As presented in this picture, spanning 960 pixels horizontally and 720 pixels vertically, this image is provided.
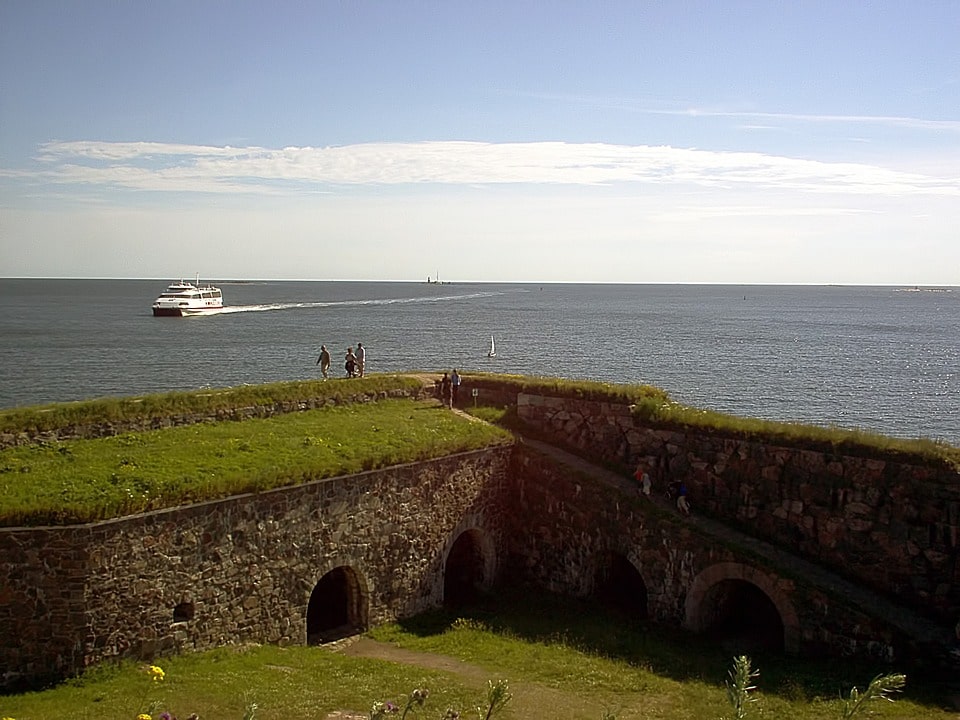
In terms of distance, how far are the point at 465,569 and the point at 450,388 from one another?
22.2 feet

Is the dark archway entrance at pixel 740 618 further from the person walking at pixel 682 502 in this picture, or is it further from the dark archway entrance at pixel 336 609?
the dark archway entrance at pixel 336 609

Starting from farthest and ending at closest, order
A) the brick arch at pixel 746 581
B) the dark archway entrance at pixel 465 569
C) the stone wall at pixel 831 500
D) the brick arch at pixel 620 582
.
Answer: the dark archway entrance at pixel 465 569 → the brick arch at pixel 620 582 → the brick arch at pixel 746 581 → the stone wall at pixel 831 500

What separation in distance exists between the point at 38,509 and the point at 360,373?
15.2 m

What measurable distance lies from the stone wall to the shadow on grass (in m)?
2.44

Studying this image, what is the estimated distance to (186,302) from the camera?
12419cm

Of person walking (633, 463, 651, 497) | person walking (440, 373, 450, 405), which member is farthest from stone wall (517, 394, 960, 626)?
person walking (440, 373, 450, 405)

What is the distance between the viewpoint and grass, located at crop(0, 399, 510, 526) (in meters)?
17.1

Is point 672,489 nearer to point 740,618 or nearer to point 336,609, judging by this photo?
point 740,618

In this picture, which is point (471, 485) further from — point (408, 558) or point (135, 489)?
point (135, 489)

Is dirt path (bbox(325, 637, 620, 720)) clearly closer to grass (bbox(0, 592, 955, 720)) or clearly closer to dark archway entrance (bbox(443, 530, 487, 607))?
grass (bbox(0, 592, 955, 720))

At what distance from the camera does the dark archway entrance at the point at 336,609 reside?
70.0ft

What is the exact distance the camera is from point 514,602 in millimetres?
23891

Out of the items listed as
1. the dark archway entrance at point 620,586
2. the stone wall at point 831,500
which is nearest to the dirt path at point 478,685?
the dark archway entrance at point 620,586

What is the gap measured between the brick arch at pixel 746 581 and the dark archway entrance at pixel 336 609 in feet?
26.3
